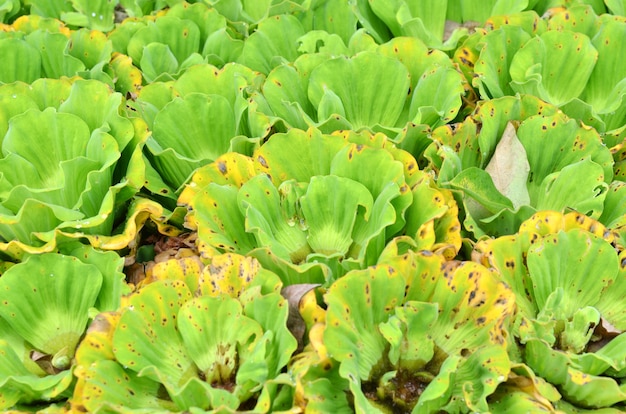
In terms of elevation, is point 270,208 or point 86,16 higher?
point 86,16

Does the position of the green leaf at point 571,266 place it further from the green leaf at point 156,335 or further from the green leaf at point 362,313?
the green leaf at point 156,335

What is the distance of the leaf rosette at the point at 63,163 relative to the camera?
4.35 feet

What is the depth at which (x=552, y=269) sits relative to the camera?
123cm

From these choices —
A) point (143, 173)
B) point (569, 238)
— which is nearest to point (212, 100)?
point (143, 173)

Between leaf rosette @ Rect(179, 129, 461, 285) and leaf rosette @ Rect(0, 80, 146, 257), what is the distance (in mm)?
160

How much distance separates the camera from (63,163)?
52.1 inches

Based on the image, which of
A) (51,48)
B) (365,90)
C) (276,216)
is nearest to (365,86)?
(365,90)

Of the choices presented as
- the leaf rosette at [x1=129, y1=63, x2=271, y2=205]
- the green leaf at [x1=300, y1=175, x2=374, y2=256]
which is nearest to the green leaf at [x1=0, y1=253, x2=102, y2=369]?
the leaf rosette at [x1=129, y1=63, x2=271, y2=205]

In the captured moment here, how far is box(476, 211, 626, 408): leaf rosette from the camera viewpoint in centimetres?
113

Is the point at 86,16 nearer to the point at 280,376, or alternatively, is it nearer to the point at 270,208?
the point at 270,208

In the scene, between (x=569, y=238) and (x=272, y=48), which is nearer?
(x=569, y=238)

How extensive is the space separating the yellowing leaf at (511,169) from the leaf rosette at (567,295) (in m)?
0.12

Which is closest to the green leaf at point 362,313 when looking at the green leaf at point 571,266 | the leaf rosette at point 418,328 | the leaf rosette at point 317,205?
the leaf rosette at point 418,328

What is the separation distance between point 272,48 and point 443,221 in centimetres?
70
